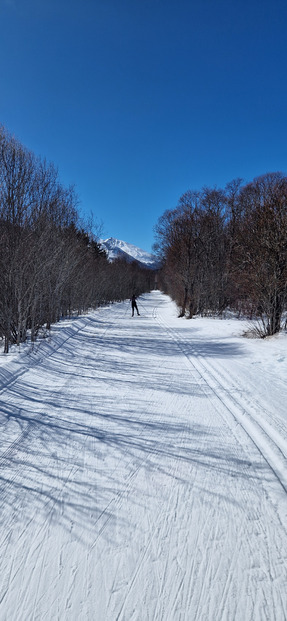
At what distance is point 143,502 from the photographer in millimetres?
2357

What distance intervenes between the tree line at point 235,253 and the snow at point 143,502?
5448mm

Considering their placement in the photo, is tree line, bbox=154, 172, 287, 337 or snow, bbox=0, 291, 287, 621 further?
tree line, bbox=154, 172, 287, 337

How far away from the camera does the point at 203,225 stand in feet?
67.5

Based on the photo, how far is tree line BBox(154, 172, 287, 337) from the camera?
9594mm

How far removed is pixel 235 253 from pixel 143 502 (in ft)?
44.7

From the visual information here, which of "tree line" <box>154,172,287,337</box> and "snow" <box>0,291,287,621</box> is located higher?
"tree line" <box>154,172,287,337</box>

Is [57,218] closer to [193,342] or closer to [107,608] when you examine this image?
[193,342]

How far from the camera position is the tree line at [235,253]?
9.59m

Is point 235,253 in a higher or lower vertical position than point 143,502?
higher

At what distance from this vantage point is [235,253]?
47.2 feet

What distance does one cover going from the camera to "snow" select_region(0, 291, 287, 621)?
166 cm

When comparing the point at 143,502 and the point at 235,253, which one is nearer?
the point at 143,502

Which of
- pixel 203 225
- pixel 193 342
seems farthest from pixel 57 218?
pixel 203 225

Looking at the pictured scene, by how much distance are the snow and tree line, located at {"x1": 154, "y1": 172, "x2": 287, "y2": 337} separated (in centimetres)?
545
